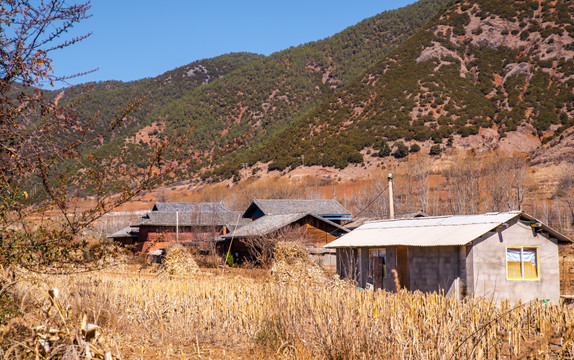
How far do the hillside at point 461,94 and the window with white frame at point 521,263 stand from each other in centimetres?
6149

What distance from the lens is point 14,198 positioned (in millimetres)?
7391

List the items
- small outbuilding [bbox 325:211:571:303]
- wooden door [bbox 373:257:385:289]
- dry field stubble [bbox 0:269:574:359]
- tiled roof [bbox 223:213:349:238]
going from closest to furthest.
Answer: dry field stubble [bbox 0:269:574:359] → small outbuilding [bbox 325:211:571:303] → wooden door [bbox 373:257:385:289] → tiled roof [bbox 223:213:349:238]

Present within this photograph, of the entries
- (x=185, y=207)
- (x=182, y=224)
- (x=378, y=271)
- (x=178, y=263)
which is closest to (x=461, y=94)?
(x=185, y=207)

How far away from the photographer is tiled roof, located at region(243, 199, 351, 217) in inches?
2101

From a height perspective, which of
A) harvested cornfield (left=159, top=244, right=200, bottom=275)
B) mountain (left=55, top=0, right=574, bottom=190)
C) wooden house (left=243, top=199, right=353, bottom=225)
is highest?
mountain (left=55, top=0, right=574, bottom=190)

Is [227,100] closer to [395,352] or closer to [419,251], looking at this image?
[419,251]

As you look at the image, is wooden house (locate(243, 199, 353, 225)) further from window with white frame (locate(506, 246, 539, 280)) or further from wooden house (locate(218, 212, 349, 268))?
window with white frame (locate(506, 246, 539, 280))

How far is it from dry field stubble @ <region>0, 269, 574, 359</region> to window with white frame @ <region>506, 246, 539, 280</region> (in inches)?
386

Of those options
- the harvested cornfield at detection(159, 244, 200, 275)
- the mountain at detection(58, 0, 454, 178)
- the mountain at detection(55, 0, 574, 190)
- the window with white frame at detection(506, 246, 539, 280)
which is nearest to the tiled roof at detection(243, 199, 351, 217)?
the harvested cornfield at detection(159, 244, 200, 275)

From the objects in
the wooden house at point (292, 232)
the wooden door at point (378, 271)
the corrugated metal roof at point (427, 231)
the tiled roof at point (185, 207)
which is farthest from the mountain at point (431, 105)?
the wooden door at point (378, 271)

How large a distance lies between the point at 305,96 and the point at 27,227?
461 ft

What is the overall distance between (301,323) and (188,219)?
4735 cm

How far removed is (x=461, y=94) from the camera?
96562 millimetres

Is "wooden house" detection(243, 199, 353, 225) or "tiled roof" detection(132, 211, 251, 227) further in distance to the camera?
"tiled roof" detection(132, 211, 251, 227)
